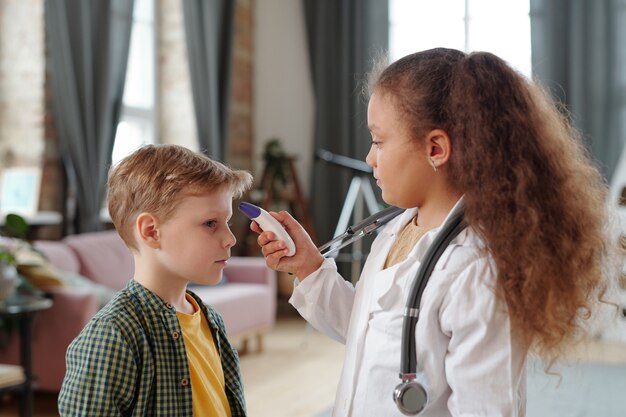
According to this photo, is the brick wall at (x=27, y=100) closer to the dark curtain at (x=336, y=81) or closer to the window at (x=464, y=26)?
the dark curtain at (x=336, y=81)

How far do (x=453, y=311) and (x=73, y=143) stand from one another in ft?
13.7

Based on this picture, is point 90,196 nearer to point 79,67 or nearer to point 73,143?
point 73,143

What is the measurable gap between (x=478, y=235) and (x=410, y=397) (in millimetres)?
255

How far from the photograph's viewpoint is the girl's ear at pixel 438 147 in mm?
1217

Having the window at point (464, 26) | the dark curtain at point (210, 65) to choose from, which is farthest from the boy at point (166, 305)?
the window at point (464, 26)

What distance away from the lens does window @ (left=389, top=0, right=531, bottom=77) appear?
6.38 m

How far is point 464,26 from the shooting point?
259 inches

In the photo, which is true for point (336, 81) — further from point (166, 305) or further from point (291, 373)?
point (166, 305)

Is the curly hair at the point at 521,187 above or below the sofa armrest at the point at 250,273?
above

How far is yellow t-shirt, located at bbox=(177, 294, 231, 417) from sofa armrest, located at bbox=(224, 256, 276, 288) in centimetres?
391

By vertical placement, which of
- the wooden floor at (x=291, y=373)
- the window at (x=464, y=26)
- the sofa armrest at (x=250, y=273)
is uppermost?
the window at (x=464, y=26)

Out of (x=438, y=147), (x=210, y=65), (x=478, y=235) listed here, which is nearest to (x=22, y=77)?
(x=210, y=65)

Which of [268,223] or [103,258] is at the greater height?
[268,223]

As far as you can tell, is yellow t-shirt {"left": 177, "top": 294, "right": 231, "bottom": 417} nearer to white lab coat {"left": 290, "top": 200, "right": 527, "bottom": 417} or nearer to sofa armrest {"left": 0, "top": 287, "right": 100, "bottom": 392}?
white lab coat {"left": 290, "top": 200, "right": 527, "bottom": 417}
